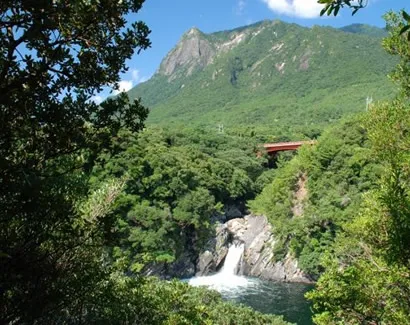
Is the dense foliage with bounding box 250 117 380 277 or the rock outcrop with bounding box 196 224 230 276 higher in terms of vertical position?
the dense foliage with bounding box 250 117 380 277

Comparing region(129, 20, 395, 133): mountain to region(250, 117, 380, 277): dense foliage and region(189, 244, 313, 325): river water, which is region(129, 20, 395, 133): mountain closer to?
region(250, 117, 380, 277): dense foliage

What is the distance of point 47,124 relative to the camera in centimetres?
483

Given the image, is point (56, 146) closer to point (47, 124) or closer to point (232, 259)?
point (47, 124)

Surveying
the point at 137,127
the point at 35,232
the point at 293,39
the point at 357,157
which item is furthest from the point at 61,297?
the point at 293,39

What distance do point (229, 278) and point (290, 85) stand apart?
435 ft

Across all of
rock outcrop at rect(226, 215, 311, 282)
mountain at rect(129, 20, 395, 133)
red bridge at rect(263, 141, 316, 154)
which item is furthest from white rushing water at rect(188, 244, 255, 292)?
mountain at rect(129, 20, 395, 133)

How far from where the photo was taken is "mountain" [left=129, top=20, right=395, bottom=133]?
124m

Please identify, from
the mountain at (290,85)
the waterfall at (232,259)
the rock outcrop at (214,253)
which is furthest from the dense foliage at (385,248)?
the mountain at (290,85)

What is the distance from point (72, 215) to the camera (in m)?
5.26

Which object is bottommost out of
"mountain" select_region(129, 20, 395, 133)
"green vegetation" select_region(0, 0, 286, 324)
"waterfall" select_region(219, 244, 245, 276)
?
"waterfall" select_region(219, 244, 245, 276)

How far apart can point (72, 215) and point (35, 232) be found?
1.54 ft

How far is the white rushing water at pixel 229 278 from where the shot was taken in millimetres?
35244

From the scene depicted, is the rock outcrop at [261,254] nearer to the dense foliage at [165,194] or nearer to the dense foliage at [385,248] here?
the dense foliage at [165,194]

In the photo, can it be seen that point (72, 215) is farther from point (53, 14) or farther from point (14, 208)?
point (53, 14)
